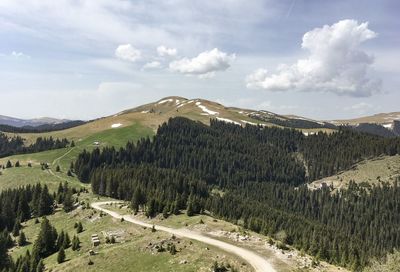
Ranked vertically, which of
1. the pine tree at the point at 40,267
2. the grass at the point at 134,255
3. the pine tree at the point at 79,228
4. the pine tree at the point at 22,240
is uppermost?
the grass at the point at 134,255

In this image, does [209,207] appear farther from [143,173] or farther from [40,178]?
[40,178]

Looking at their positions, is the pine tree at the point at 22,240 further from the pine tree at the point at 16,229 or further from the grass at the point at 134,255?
the grass at the point at 134,255

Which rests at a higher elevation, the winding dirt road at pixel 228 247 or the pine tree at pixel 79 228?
the winding dirt road at pixel 228 247

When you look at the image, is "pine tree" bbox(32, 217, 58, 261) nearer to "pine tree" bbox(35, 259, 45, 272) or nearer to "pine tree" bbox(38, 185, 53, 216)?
"pine tree" bbox(35, 259, 45, 272)

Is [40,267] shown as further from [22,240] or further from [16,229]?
[16,229]

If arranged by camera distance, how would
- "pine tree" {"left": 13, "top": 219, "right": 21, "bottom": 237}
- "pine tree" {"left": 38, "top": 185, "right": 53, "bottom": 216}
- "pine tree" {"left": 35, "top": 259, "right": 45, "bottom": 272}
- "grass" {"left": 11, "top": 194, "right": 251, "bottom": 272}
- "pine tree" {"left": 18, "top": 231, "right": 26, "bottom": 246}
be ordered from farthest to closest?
"pine tree" {"left": 38, "top": 185, "right": 53, "bottom": 216}
"pine tree" {"left": 13, "top": 219, "right": 21, "bottom": 237}
"pine tree" {"left": 18, "top": 231, "right": 26, "bottom": 246}
"pine tree" {"left": 35, "top": 259, "right": 45, "bottom": 272}
"grass" {"left": 11, "top": 194, "right": 251, "bottom": 272}

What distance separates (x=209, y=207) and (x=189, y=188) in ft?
122

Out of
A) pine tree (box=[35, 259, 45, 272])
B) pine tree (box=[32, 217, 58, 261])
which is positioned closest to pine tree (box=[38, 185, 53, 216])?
pine tree (box=[32, 217, 58, 261])

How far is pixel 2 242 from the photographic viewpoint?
101 metres

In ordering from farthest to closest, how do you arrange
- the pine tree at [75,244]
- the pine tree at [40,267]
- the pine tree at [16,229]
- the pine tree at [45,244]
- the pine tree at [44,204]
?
the pine tree at [44,204], the pine tree at [16,229], the pine tree at [45,244], the pine tree at [75,244], the pine tree at [40,267]

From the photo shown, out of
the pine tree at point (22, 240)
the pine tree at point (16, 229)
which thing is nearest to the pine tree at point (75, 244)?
the pine tree at point (22, 240)

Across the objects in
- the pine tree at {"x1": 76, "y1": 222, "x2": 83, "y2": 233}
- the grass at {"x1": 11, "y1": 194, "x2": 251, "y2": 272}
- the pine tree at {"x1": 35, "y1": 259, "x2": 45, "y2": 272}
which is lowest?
the pine tree at {"x1": 35, "y1": 259, "x2": 45, "y2": 272}

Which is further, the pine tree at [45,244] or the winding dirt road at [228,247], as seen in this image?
the pine tree at [45,244]

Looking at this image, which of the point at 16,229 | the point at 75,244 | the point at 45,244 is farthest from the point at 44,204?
the point at 75,244
